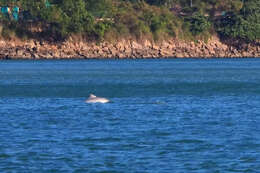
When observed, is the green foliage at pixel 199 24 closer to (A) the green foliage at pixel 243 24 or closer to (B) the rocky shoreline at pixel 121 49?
(B) the rocky shoreline at pixel 121 49

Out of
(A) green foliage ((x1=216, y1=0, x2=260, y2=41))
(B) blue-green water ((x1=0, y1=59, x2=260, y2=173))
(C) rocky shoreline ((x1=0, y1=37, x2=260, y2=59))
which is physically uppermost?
(B) blue-green water ((x1=0, y1=59, x2=260, y2=173))

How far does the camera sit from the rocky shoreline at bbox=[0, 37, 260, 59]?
576 feet

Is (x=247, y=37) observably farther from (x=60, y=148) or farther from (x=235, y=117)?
(x=60, y=148)

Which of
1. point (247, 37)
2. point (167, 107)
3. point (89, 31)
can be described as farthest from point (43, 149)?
point (247, 37)

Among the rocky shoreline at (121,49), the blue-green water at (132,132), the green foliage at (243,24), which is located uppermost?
the blue-green water at (132,132)

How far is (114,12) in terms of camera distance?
190 metres

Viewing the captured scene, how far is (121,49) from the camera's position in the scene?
18388cm

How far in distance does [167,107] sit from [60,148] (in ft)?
68.1

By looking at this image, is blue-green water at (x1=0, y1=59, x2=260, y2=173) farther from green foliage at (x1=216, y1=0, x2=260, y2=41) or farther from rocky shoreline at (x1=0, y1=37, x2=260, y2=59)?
green foliage at (x1=216, y1=0, x2=260, y2=41)

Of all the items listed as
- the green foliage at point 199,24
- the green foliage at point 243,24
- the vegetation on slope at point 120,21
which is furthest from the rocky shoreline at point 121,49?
the green foliage at point 243,24

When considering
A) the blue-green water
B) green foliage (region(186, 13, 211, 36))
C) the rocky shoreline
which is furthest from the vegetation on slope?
the blue-green water

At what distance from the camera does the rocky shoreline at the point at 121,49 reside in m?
176

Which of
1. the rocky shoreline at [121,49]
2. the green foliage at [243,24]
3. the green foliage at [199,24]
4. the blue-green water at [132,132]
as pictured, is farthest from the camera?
the green foliage at [243,24]

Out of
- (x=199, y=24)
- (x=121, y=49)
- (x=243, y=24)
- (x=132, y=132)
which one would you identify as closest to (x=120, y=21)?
(x=121, y=49)
